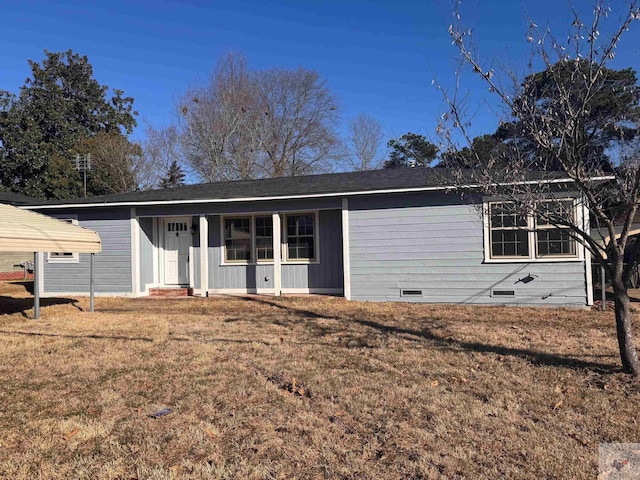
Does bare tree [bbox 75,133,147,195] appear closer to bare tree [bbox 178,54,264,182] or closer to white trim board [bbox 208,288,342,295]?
bare tree [bbox 178,54,264,182]

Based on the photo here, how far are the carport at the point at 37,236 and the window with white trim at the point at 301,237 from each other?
4789 mm

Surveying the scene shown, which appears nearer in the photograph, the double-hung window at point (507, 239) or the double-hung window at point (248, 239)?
the double-hung window at point (507, 239)

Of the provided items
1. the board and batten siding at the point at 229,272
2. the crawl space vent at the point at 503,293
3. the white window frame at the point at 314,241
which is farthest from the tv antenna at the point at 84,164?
the crawl space vent at the point at 503,293

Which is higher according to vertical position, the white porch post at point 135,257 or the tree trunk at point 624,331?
the white porch post at point 135,257

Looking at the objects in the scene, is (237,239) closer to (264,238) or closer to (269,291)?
(264,238)

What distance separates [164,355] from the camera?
6.03 m

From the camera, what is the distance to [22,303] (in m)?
11.2

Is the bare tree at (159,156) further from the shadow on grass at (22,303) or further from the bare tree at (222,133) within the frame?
the shadow on grass at (22,303)

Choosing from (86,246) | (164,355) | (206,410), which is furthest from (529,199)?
(86,246)

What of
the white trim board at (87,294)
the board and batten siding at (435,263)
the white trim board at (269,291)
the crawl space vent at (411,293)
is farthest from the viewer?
the white trim board at (87,294)

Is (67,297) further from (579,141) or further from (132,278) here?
(579,141)

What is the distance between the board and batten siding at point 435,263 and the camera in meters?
9.85

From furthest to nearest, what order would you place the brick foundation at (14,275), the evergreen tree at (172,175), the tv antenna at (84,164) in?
the evergreen tree at (172,175) < the tv antenna at (84,164) < the brick foundation at (14,275)

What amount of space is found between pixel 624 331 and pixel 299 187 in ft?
28.3
